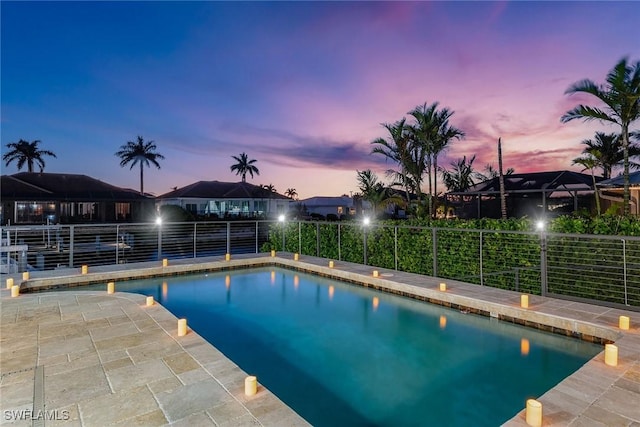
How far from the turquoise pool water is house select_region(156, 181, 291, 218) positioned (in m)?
19.9

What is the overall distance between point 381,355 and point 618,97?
7.27 m

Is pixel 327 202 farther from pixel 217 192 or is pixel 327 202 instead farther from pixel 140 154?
pixel 140 154

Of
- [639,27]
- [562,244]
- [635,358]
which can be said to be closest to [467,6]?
[639,27]

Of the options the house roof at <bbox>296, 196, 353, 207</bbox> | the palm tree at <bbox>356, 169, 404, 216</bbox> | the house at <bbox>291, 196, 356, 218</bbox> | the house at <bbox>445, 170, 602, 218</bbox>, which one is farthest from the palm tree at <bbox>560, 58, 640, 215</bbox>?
the house roof at <bbox>296, 196, 353, 207</bbox>

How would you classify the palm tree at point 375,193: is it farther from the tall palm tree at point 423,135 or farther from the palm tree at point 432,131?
the palm tree at point 432,131

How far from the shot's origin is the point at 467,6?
859 cm

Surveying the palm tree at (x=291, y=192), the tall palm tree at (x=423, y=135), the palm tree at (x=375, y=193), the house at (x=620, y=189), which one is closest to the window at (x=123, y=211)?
the palm tree at (x=375, y=193)

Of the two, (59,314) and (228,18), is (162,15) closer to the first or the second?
(228,18)

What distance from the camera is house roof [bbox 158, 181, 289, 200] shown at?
1064 inches

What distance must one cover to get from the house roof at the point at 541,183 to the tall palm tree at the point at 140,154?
29.2 metres

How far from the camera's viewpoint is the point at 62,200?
20.2 m

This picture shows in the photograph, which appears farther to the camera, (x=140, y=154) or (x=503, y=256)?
(x=140, y=154)

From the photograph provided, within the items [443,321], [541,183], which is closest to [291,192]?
[541,183]

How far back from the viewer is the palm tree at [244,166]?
42.8 metres
